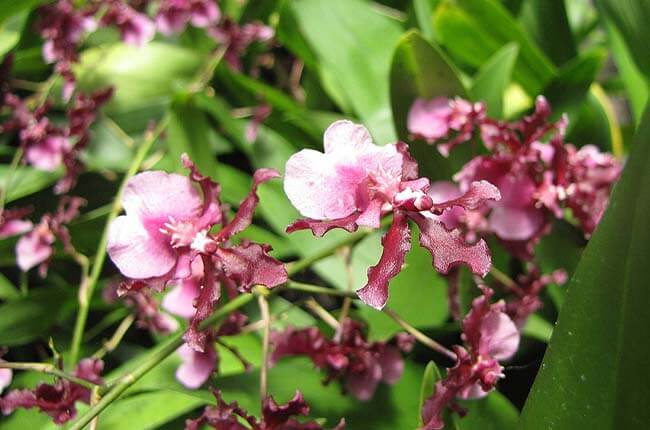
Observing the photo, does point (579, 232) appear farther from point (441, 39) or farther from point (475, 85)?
point (441, 39)

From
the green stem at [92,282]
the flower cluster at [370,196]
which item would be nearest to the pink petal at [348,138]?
the flower cluster at [370,196]

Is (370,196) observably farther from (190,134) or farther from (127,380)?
(190,134)

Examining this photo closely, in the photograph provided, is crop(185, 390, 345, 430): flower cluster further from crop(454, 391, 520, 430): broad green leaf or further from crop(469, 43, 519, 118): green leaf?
crop(469, 43, 519, 118): green leaf

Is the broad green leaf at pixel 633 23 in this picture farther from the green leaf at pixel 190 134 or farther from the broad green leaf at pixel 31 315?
the broad green leaf at pixel 31 315

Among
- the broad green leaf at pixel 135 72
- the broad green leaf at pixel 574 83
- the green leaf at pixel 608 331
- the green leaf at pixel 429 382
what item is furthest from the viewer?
the broad green leaf at pixel 135 72

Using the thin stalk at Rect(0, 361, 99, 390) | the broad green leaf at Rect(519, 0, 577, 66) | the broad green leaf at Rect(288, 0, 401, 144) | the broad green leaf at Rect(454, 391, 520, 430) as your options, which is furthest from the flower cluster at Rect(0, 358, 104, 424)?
the broad green leaf at Rect(519, 0, 577, 66)

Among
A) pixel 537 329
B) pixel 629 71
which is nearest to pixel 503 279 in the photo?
pixel 537 329
